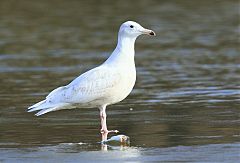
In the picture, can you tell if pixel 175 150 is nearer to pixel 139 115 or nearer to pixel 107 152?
pixel 107 152

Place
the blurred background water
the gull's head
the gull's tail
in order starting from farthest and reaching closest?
the gull's head
the gull's tail
the blurred background water

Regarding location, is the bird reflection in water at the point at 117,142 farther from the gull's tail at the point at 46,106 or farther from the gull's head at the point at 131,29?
the gull's head at the point at 131,29

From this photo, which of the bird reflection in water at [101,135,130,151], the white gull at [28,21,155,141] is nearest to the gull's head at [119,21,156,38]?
the white gull at [28,21,155,141]

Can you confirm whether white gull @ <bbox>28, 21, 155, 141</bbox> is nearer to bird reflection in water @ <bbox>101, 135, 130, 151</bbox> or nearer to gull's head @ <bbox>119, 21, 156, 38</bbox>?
gull's head @ <bbox>119, 21, 156, 38</bbox>

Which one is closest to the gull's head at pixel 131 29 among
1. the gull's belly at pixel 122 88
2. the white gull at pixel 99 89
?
the white gull at pixel 99 89

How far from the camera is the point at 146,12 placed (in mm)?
36219

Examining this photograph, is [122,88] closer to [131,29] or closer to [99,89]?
[99,89]

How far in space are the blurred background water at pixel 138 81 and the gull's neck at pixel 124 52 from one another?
1.03m

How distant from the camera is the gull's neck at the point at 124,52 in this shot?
13.0 m

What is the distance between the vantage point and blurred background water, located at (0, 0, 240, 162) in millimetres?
11422

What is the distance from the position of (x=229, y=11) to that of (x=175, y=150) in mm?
25576

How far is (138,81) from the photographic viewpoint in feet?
61.7

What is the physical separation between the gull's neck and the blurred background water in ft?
3.39

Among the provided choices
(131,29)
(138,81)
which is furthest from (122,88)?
(138,81)
